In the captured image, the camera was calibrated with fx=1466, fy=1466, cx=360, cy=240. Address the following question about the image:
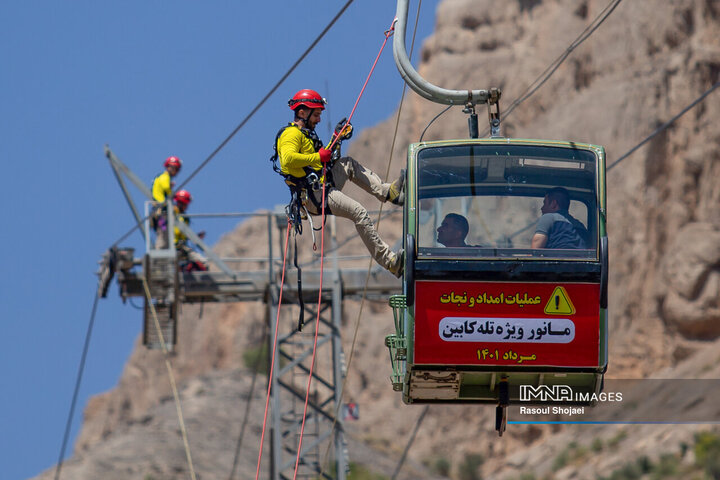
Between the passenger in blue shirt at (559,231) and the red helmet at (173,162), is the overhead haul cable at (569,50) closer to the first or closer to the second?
the passenger in blue shirt at (559,231)

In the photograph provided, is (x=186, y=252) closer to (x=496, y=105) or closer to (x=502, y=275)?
(x=496, y=105)

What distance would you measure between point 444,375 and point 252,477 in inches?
1162

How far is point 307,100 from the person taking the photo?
581 inches

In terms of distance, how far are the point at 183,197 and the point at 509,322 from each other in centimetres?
1431

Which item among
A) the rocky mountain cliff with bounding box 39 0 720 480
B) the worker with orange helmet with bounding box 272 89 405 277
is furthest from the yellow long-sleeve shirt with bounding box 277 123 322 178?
the rocky mountain cliff with bounding box 39 0 720 480

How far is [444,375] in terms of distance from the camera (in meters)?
13.6

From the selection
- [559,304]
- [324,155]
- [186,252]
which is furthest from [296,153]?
[186,252]

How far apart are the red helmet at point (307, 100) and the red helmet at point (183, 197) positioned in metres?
12.0

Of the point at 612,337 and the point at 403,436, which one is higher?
the point at 612,337

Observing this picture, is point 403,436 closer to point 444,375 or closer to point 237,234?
point 237,234

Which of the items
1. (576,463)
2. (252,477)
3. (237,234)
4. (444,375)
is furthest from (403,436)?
(444,375)

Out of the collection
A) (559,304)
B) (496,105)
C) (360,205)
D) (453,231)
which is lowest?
(559,304)

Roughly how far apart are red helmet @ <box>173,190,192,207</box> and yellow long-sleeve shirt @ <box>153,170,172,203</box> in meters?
0.54

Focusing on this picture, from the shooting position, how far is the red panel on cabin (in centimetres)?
1325
